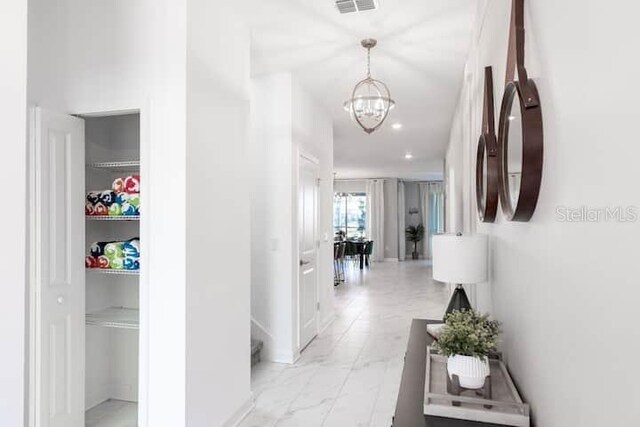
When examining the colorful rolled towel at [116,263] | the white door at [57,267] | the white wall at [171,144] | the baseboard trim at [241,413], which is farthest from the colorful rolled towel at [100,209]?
the baseboard trim at [241,413]

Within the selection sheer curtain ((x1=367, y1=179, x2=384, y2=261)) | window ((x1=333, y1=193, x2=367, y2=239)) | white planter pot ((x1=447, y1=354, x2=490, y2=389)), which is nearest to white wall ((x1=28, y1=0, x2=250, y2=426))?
white planter pot ((x1=447, y1=354, x2=490, y2=389))

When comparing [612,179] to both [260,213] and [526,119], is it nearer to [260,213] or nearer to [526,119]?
[526,119]

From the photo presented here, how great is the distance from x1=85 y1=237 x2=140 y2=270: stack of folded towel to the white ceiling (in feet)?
6.17

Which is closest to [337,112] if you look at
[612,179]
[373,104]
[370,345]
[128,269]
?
[373,104]

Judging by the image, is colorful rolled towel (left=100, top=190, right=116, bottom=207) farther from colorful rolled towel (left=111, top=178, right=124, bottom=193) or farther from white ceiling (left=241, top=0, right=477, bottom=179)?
white ceiling (left=241, top=0, right=477, bottom=179)

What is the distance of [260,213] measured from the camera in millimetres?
4094

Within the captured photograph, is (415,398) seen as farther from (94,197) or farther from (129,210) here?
(94,197)

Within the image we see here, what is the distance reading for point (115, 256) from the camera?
2.60 metres

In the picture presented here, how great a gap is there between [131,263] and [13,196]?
76 cm

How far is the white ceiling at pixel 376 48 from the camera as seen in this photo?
9.52 ft

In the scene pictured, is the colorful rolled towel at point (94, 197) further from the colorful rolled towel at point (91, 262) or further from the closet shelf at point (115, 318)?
the closet shelf at point (115, 318)

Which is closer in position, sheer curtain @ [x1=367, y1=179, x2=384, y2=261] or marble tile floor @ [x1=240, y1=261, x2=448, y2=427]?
marble tile floor @ [x1=240, y1=261, x2=448, y2=427]

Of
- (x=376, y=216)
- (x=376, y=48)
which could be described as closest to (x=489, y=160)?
(x=376, y=48)

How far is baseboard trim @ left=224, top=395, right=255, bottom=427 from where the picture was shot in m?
2.72
